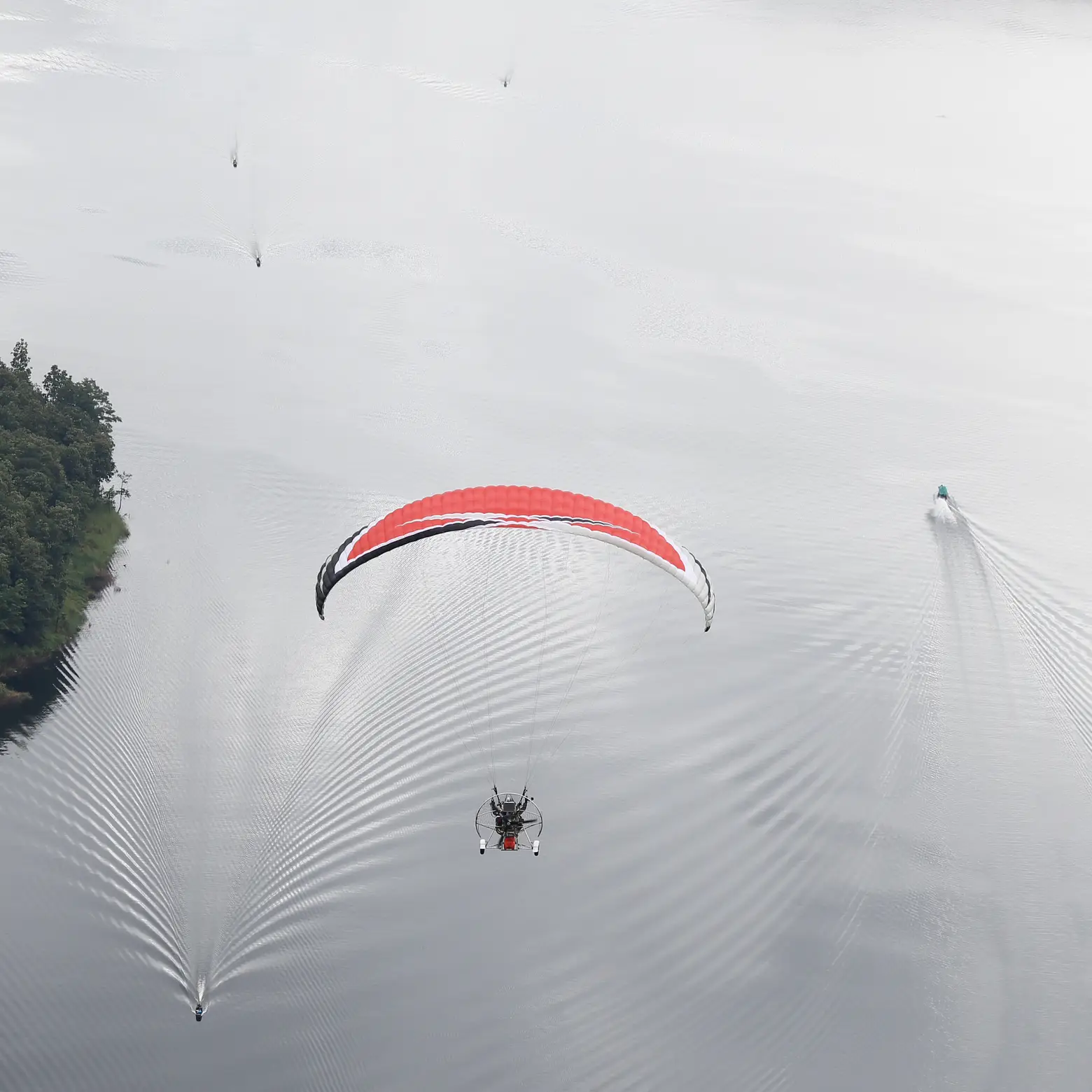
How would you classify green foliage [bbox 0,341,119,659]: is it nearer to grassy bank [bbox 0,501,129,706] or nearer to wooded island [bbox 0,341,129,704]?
wooded island [bbox 0,341,129,704]

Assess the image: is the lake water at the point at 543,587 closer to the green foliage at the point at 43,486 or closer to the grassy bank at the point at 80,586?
the grassy bank at the point at 80,586

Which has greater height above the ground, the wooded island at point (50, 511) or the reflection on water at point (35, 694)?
the wooded island at point (50, 511)

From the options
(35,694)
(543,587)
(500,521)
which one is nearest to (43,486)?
(35,694)

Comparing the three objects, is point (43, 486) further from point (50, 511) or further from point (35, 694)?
point (35, 694)

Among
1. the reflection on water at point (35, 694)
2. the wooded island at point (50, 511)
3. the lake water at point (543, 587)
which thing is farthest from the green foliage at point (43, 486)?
the lake water at point (543, 587)

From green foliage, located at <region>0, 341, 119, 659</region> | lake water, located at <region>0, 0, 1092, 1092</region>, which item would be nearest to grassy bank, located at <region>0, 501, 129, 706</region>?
green foliage, located at <region>0, 341, 119, 659</region>
